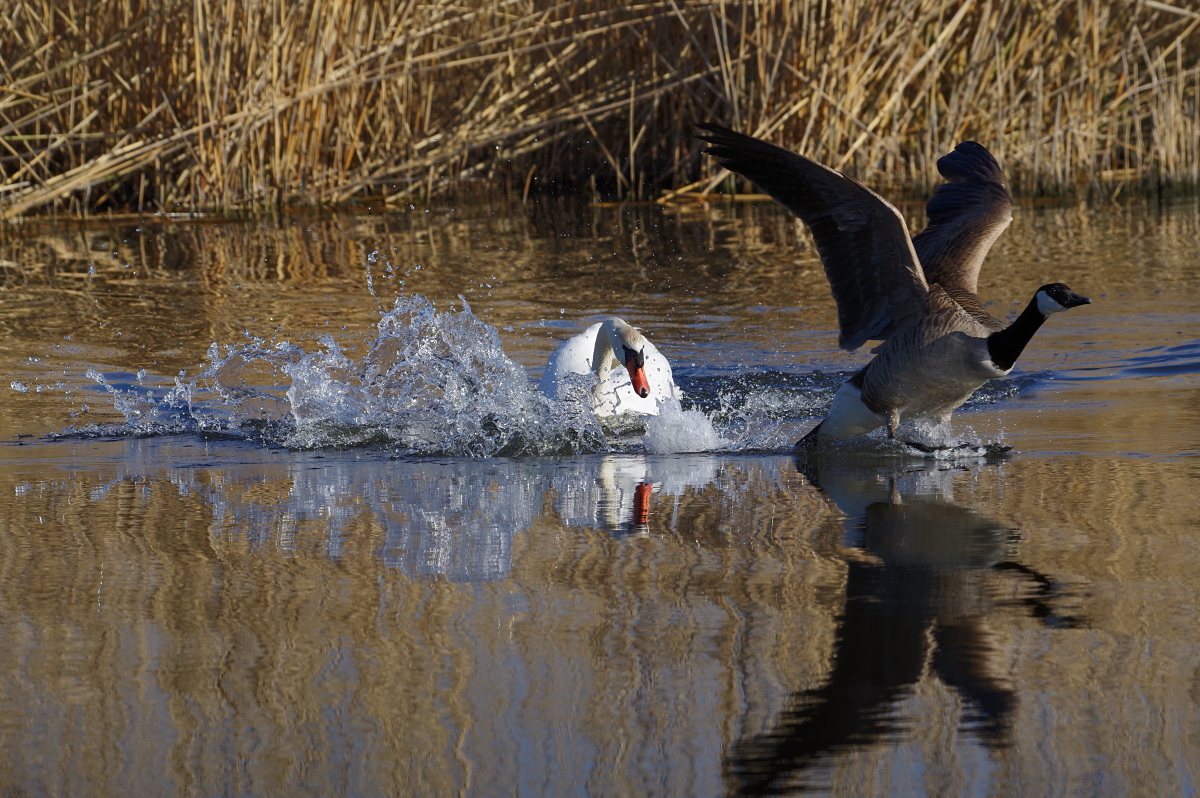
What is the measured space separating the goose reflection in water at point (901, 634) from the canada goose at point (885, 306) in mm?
918

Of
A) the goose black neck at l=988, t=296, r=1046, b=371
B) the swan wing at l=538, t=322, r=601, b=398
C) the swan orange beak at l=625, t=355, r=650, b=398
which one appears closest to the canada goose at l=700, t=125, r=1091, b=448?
the goose black neck at l=988, t=296, r=1046, b=371

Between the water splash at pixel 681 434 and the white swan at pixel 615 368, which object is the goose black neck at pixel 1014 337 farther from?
the white swan at pixel 615 368

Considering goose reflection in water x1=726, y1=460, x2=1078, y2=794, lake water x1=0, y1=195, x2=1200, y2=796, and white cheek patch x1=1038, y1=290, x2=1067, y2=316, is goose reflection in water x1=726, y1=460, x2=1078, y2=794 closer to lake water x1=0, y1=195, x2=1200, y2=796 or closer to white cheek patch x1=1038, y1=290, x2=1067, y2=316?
lake water x1=0, y1=195, x2=1200, y2=796

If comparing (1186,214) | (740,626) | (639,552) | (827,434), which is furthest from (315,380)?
(1186,214)

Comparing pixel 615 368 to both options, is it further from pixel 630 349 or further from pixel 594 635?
pixel 594 635

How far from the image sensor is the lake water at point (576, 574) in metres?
2.79

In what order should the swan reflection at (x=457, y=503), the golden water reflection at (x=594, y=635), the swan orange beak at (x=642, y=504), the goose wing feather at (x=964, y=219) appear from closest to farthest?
1. the golden water reflection at (x=594, y=635)
2. the swan reflection at (x=457, y=503)
3. the swan orange beak at (x=642, y=504)
4. the goose wing feather at (x=964, y=219)

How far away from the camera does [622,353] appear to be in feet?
21.2

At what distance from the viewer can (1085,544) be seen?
4.11 m

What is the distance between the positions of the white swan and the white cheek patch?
5.06 ft

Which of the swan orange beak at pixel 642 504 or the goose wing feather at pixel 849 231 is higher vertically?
the goose wing feather at pixel 849 231

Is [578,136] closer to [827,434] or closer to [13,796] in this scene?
[827,434]

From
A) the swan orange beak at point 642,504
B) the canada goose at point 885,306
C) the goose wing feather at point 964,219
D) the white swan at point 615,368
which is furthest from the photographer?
the goose wing feather at point 964,219

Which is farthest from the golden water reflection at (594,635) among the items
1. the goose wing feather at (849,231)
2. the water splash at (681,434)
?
the goose wing feather at (849,231)
